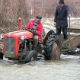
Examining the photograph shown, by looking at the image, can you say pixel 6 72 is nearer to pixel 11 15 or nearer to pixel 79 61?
pixel 79 61

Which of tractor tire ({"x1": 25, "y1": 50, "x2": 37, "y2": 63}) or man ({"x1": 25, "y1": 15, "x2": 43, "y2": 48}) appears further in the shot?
man ({"x1": 25, "y1": 15, "x2": 43, "y2": 48})

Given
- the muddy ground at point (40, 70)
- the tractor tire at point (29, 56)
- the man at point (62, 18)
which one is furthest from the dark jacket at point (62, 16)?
the tractor tire at point (29, 56)

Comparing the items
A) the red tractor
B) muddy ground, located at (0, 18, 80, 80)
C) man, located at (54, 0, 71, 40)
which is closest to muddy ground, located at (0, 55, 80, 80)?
muddy ground, located at (0, 18, 80, 80)

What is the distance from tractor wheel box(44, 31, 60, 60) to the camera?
13094 millimetres

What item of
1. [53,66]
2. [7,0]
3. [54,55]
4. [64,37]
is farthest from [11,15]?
[53,66]

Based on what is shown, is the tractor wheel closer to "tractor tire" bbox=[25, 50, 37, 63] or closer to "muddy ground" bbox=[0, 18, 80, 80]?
"muddy ground" bbox=[0, 18, 80, 80]

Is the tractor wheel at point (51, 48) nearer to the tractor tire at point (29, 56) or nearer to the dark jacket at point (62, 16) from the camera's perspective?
the tractor tire at point (29, 56)

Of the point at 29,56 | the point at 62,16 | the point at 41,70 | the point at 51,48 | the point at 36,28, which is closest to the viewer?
the point at 41,70

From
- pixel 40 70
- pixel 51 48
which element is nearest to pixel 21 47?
pixel 51 48

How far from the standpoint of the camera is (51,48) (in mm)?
13148

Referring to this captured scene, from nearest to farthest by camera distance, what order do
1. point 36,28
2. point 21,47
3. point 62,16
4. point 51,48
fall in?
point 21,47 → point 36,28 → point 51,48 → point 62,16

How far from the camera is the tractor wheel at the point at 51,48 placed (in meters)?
13.1

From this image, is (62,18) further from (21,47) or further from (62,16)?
(21,47)

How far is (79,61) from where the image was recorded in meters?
13.7
